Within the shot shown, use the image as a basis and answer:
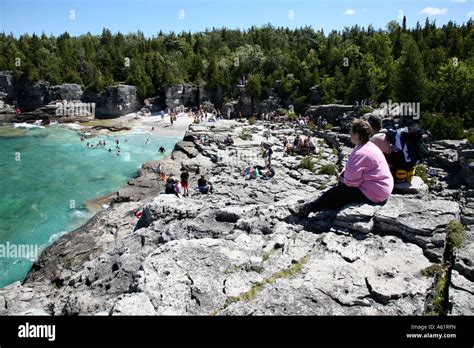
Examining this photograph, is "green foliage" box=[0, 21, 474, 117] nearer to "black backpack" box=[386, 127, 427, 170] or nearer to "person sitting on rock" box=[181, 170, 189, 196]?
"person sitting on rock" box=[181, 170, 189, 196]

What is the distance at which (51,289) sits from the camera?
14406 millimetres

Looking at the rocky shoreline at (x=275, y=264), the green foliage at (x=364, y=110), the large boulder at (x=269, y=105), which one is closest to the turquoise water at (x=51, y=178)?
the rocky shoreline at (x=275, y=264)

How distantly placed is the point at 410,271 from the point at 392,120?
1190 inches

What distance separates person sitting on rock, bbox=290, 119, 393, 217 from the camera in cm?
799

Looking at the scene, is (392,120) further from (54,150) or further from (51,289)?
(54,150)

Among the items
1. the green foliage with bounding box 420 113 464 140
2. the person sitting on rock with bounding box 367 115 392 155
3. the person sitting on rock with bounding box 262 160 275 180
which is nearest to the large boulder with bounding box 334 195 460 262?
the person sitting on rock with bounding box 367 115 392 155

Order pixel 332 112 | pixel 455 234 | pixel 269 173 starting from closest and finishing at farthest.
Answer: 1. pixel 455 234
2. pixel 269 173
3. pixel 332 112

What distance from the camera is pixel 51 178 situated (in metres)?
35.1

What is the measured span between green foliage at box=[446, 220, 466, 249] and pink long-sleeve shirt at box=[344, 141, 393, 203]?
141 centimetres

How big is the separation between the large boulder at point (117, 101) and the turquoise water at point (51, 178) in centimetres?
1189

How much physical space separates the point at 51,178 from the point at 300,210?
105ft

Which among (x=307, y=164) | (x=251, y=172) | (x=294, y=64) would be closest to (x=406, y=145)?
(x=251, y=172)

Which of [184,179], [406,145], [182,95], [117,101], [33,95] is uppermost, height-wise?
[33,95]

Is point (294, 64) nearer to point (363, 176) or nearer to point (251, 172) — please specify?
point (251, 172)
